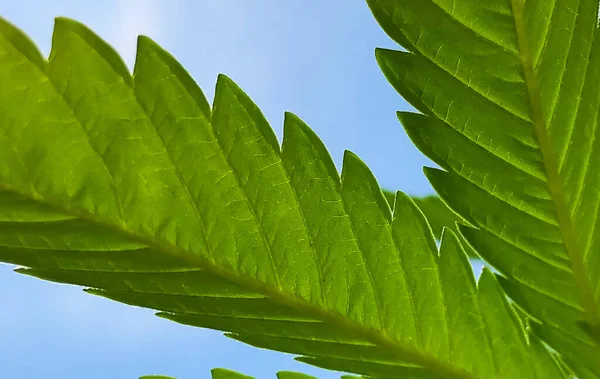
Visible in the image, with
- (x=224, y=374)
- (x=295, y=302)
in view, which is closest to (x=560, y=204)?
(x=295, y=302)

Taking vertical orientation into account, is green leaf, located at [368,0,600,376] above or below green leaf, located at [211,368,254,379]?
above

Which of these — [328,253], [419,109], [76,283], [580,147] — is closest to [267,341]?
[328,253]

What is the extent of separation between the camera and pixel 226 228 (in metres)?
0.74

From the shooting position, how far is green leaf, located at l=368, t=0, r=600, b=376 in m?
0.74

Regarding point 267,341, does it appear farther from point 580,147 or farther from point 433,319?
point 580,147

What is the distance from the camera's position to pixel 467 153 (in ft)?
2.54

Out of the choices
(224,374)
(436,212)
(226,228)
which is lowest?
(224,374)

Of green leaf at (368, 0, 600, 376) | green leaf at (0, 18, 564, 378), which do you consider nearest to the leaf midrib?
green leaf at (0, 18, 564, 378)

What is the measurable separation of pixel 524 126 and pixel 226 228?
0.38 meters

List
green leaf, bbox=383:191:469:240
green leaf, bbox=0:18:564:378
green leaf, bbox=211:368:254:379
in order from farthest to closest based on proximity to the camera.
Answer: green leaf, bbox=383:191:469:240 < green leaf, bbox=211:368:254:379 < green leaf, bbox=0:18:564:378

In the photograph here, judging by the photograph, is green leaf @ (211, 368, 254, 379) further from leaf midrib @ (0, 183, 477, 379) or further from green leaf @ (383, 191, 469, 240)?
green leaf @ (383, 191, 469, 240)

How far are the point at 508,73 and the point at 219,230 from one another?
39cm

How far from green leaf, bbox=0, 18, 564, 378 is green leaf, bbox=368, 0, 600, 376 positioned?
57mm

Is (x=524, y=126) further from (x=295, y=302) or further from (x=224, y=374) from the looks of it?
(x=224, y=374)
